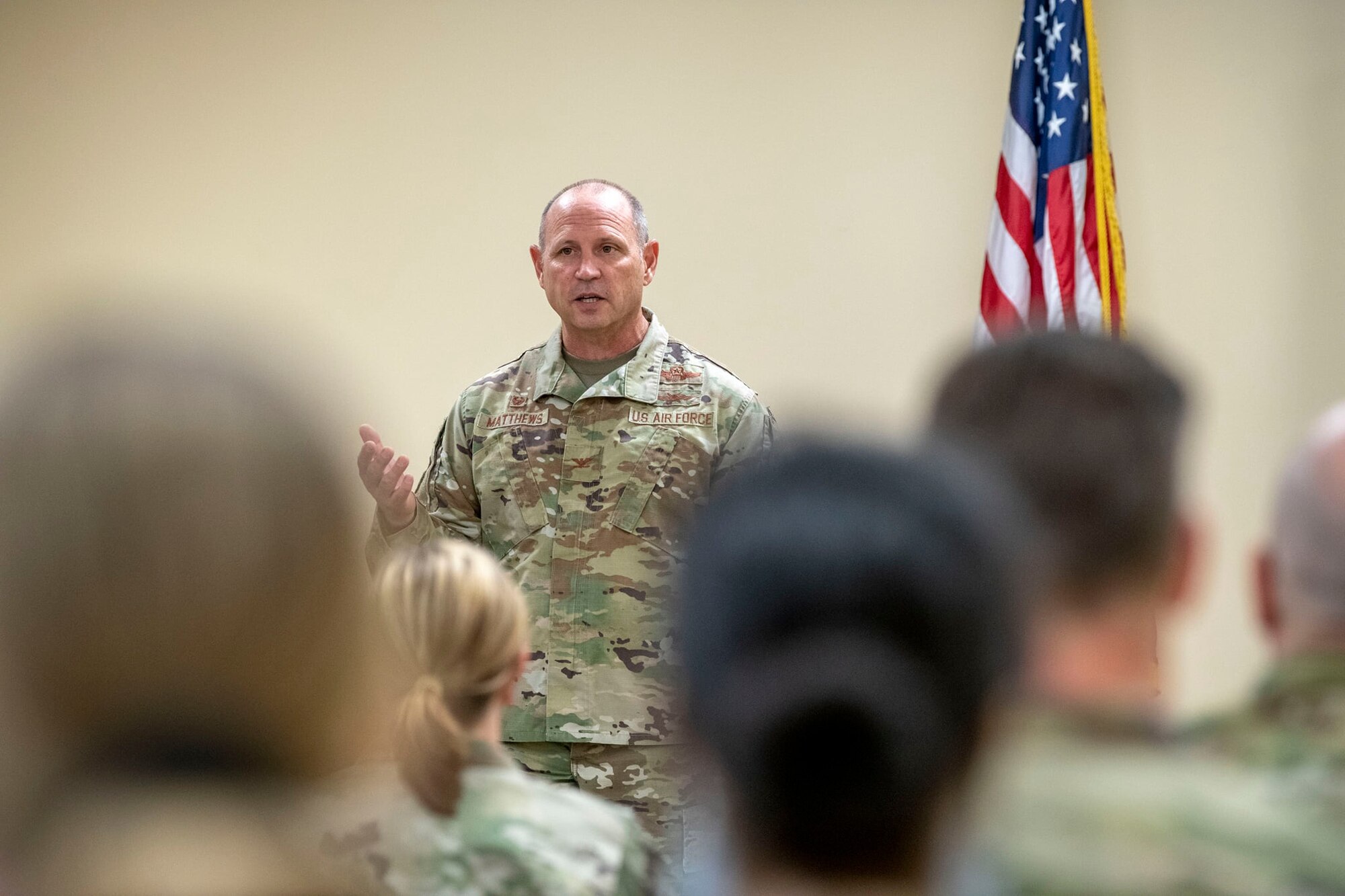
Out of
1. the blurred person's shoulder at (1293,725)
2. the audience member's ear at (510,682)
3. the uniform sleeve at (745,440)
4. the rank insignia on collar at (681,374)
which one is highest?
the rank insignia on collar at (681,374)

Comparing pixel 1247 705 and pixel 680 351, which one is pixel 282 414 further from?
pixel 680 351

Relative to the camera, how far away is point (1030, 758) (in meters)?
1.00

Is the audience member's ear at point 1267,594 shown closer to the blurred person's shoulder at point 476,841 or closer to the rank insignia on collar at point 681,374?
the blurred person's shoulder at point 476,841

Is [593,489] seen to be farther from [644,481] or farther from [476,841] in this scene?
[476,841]

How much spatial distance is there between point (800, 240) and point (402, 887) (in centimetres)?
328

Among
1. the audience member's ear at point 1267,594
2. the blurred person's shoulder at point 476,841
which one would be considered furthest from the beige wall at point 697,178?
the audience member's ear at point 1267,594

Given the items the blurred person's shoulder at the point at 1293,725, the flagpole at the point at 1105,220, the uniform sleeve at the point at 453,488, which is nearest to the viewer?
the blurred person's shoulder at the point at 1293,725

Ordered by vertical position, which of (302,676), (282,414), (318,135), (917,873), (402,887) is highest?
(318,135)

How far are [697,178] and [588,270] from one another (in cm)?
135

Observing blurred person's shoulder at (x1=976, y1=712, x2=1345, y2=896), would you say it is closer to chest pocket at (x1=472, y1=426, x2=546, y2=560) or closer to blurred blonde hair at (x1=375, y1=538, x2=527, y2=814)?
blurred blonde hair at (x1=375, y1=538, x2=527, y2=814)

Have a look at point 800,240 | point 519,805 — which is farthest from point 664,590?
point 800,240

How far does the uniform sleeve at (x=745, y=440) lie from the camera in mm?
3008

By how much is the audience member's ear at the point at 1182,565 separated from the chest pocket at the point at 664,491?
180cm

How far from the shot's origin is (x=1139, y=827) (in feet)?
3.12
